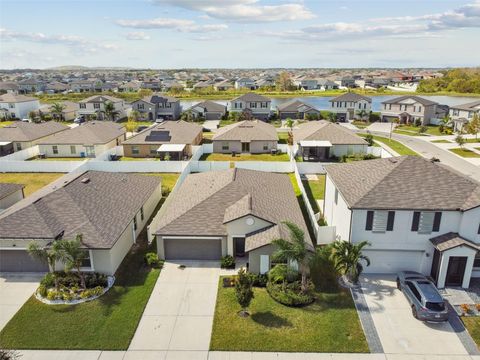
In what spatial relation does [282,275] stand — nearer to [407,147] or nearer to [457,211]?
[457,211]

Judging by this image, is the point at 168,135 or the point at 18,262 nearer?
the point at 18,262

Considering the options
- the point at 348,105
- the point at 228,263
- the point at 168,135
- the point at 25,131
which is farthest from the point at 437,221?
the point at 348,105

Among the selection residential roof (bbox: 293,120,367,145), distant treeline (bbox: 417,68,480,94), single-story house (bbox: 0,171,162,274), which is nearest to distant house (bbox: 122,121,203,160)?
residential roof (bbox: 293,120,367,145)

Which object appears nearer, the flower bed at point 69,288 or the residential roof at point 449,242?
the flower bed at point 69,288

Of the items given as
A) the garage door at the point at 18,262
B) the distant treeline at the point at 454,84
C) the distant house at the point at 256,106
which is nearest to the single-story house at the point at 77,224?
the garage door at the point at 18,262

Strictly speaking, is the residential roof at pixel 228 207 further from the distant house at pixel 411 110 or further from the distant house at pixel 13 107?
the distant house at pixel 13 107

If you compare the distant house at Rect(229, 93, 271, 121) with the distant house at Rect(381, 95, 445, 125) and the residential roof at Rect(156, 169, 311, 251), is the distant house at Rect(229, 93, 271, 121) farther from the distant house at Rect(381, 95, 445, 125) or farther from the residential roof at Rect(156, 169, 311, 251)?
the residential roof at Rect(156, 169, 311, 251)

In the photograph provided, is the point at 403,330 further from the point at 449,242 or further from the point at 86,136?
the point at 86,136
